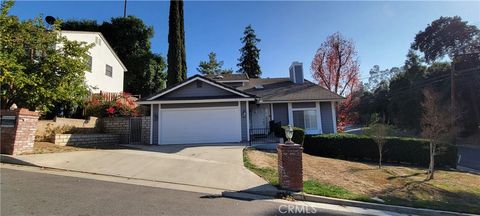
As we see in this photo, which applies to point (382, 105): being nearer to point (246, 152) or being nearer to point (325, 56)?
point (325, 56)

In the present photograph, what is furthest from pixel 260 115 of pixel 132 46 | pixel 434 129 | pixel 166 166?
pixel 132 46

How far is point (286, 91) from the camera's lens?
21.4 m

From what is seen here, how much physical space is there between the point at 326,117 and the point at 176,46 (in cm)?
1415

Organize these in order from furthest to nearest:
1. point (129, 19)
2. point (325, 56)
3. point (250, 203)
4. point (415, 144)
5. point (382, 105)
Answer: point (382, 105), point (129, 19), point (325, 56), point (415, 144), point (250, 203)

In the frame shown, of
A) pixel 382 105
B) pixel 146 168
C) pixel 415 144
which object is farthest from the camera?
pixel 382 105

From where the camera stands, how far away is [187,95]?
17781 mm

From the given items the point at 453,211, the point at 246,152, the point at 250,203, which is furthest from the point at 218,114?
the point at 453,211

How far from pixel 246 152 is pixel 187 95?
6217mm

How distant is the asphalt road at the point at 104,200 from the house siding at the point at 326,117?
13944 mm

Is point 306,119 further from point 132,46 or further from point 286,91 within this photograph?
point 132,46

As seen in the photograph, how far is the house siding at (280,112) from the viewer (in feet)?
66.3

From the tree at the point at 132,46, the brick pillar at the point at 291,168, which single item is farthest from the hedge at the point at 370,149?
the tree at the point at 132,46

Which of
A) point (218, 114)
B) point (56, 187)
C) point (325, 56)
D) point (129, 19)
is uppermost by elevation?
point (129, 19)

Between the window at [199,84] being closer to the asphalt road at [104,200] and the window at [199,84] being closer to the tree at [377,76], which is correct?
the asphalt road at [104,200]
